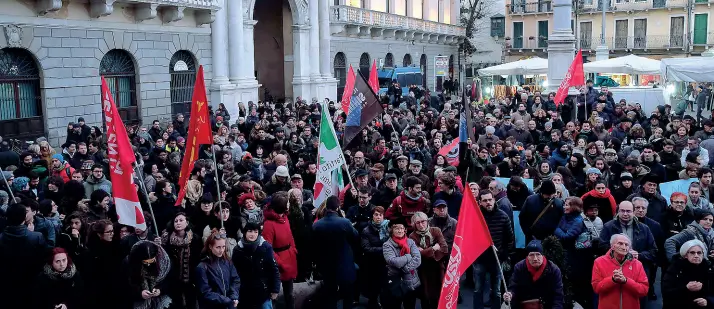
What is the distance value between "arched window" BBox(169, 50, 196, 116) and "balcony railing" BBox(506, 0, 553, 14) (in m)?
36.3

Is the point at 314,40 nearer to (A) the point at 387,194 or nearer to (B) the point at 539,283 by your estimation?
(A) the point at 387,194

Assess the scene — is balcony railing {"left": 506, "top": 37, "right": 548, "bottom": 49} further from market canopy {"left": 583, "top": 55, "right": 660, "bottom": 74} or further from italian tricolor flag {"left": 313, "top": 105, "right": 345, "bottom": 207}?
italian tricolor flag {"left": 313, "top": 105, "right": 345, "bottom": 207}

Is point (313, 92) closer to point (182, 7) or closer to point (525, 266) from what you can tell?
point (182, 7)

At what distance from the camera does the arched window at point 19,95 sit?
1739cm

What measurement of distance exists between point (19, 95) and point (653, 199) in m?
14.9

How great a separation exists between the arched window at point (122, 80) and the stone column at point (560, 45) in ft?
39.6

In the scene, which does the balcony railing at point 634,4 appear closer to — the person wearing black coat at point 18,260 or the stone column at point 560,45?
the stone column at point 560,45

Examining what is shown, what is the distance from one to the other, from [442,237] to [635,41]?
47.1 metres

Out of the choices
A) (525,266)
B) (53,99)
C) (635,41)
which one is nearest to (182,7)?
(53,99)

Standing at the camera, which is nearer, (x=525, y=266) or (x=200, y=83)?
(x=525, y=266)

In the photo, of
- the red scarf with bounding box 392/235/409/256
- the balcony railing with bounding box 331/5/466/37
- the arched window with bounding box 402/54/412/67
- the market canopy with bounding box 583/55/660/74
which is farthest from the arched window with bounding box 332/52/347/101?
the red scarf with bounding box 392/235/409/256

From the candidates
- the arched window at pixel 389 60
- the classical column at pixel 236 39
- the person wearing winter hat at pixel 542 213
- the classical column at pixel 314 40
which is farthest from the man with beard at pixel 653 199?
the arched window at pixel 389 60

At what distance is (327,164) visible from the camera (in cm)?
885

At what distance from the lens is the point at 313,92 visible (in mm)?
29906
